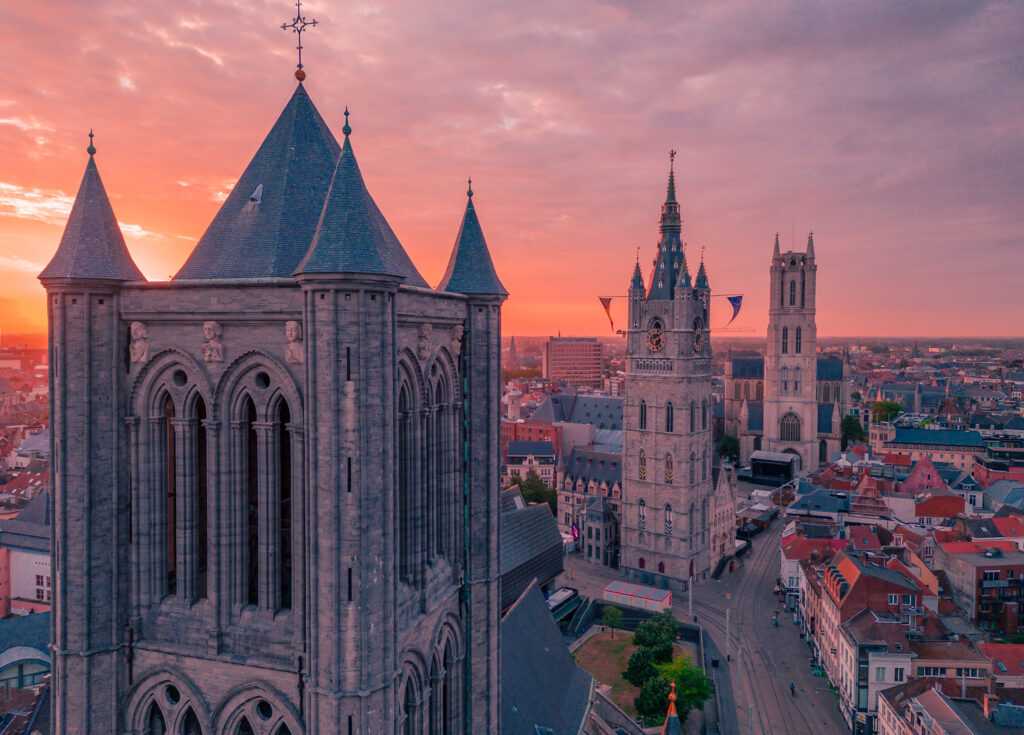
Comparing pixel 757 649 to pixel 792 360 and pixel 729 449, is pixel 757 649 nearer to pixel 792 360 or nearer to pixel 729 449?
pixel 792 360

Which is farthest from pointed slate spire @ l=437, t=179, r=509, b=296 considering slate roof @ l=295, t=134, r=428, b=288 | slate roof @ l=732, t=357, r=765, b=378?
slate roof @ l=732, t=357, r=765, b=378

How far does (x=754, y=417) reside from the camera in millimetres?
164250

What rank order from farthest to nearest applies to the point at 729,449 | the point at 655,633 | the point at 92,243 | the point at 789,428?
the point at 729,449 < the point at 789,428 < the point at 655,633 < the point at 92,243

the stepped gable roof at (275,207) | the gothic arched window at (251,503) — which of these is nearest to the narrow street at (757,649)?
the gothic arched window at (251,503)

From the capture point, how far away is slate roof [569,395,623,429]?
500 feet

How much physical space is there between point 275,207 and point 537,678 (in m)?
26.5

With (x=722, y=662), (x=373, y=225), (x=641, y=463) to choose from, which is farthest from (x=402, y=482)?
(x=641, y=463)

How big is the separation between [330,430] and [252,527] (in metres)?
5.72

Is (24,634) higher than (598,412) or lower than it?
lower

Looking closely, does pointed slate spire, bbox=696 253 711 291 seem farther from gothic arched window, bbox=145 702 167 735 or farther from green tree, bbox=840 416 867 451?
green tree, bbox=840 416 867 451

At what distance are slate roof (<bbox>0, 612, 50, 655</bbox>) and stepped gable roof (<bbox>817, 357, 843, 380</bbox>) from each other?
166 meters

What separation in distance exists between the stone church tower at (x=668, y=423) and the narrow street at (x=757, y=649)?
5.18m

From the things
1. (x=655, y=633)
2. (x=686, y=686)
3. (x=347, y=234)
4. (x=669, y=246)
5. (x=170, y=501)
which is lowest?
(x=686, y=686)

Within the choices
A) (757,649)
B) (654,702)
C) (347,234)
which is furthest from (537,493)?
(347,234)
